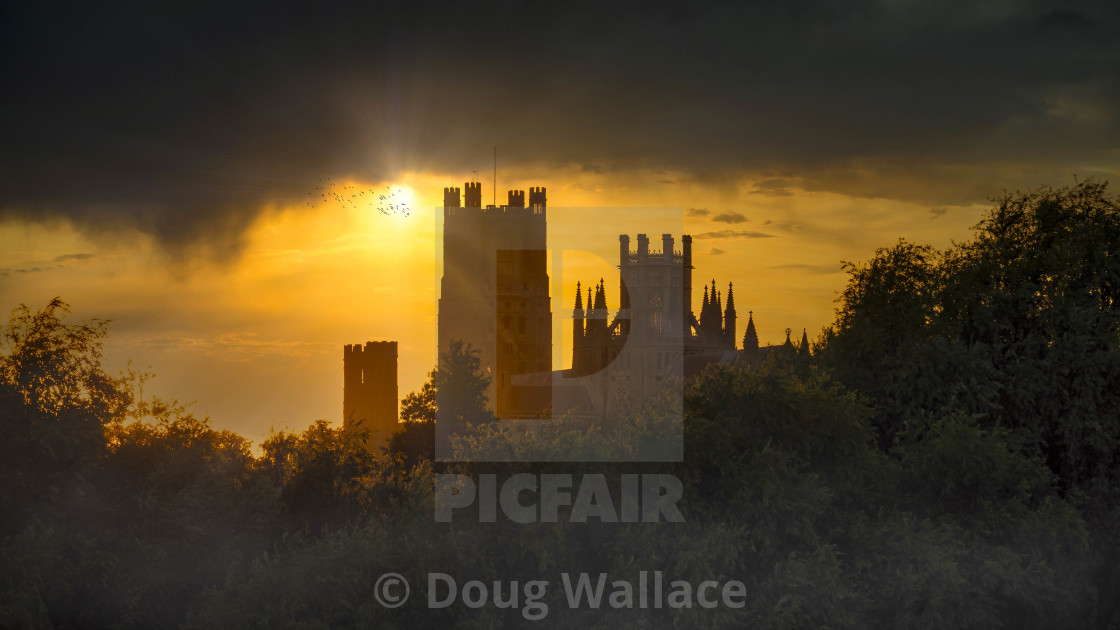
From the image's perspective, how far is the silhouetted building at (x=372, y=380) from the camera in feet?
304

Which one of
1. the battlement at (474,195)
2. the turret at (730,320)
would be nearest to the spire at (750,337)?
the turret at (730,320)

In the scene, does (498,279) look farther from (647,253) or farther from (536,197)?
(647,253)

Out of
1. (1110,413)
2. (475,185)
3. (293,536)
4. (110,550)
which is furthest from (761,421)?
(475,185)

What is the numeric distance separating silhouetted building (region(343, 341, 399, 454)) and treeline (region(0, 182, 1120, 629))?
193ft

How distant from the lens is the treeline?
841 inches

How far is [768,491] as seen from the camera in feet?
73.2

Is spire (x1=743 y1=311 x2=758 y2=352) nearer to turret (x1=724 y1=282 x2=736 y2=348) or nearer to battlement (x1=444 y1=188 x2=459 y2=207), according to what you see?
turret (x1=724 y1=282 x2=736 y2=348)

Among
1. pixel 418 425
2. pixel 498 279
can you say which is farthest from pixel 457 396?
pixel 498 279

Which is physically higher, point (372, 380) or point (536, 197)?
point (536, 197)

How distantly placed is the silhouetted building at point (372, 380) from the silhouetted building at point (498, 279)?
6.40m

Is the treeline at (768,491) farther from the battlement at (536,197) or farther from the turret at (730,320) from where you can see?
the battlement at (536,197)

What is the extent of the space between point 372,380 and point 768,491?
250ft

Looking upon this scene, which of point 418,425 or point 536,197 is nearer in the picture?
point 418,425

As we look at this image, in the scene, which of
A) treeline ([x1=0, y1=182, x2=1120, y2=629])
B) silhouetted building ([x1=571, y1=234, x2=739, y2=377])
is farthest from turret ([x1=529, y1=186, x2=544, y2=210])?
treeline ([x1=0, y1=182, x2=1120, y2=629])
